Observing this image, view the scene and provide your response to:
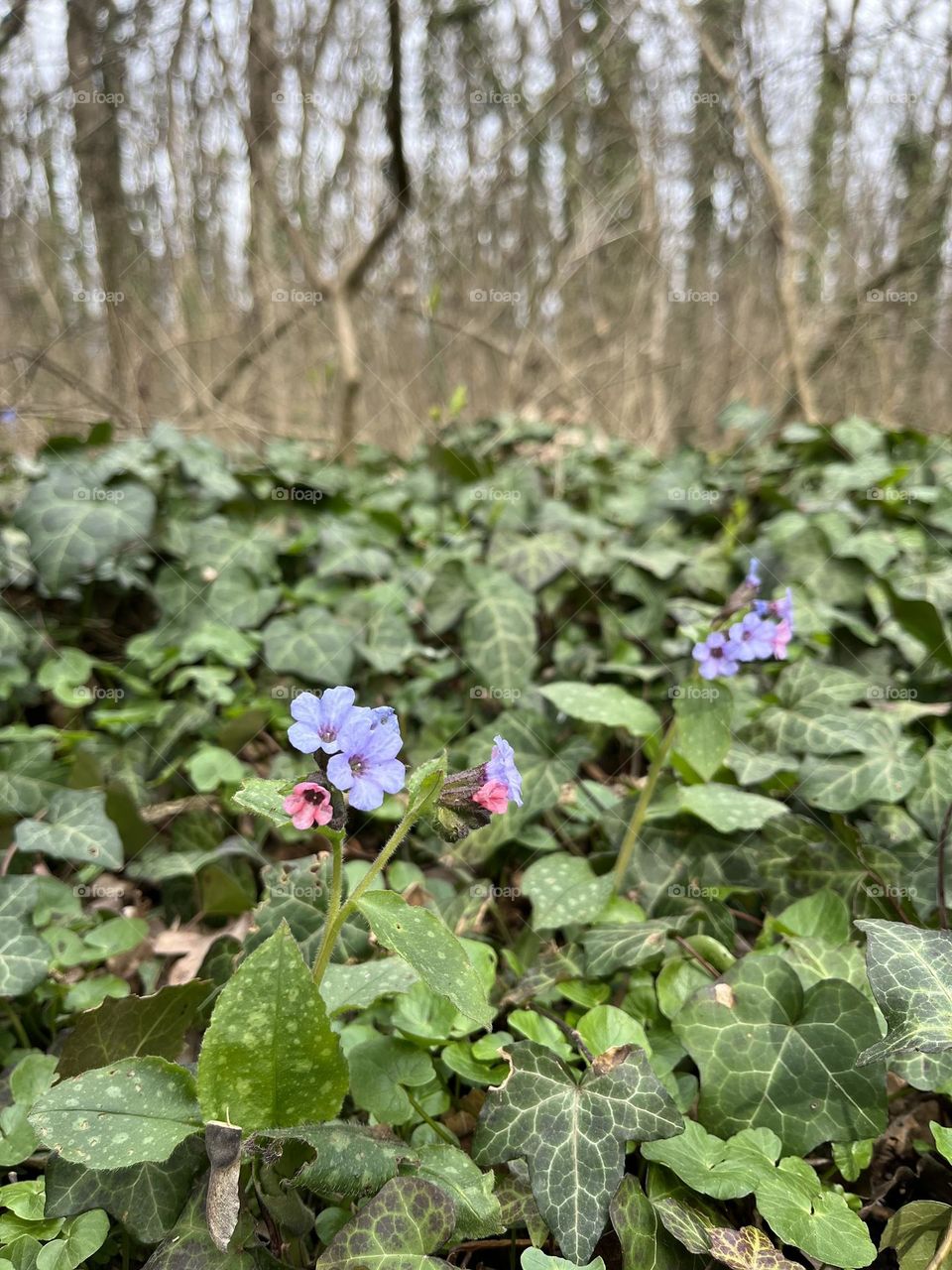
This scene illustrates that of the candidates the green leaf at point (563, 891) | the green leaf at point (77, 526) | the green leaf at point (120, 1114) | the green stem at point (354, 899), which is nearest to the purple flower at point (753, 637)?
the green leaf at point (563, 891)

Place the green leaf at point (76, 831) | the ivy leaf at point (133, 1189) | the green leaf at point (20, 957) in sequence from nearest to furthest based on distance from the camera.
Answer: the ivy leaf at point (133, 1189) → the green leaf at point (20, 957) → the green leaf at point (76, 831)

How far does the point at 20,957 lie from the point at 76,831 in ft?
1.17

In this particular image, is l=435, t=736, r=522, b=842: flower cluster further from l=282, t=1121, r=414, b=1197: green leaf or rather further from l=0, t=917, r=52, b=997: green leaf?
l=0, t=917, r=52, b=997: green leaf

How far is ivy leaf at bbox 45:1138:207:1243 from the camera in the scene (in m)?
1.05

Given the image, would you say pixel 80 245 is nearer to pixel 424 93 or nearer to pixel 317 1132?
pixel 424 93

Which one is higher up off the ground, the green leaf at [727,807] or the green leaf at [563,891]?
the green leaf at [727,807]

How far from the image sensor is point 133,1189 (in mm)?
1065

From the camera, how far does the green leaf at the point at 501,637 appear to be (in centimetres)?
227

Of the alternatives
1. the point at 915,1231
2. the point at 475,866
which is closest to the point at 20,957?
the point at 475,866

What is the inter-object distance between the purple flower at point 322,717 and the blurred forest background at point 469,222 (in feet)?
8.47

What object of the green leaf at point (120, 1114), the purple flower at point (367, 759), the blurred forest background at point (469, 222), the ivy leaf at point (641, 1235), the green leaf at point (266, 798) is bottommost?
the ivy leaf at point (641, 1235)

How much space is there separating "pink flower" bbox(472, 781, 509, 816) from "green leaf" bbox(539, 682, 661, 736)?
2.57 ft

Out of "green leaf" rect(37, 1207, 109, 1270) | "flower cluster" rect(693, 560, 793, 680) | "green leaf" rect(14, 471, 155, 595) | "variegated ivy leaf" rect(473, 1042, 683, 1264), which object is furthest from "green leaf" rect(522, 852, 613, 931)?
"green leaf" rect(14, 471, 155, 595)

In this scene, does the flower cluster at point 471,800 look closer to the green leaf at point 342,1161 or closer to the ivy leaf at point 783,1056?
the green leaf at point 342,1161
